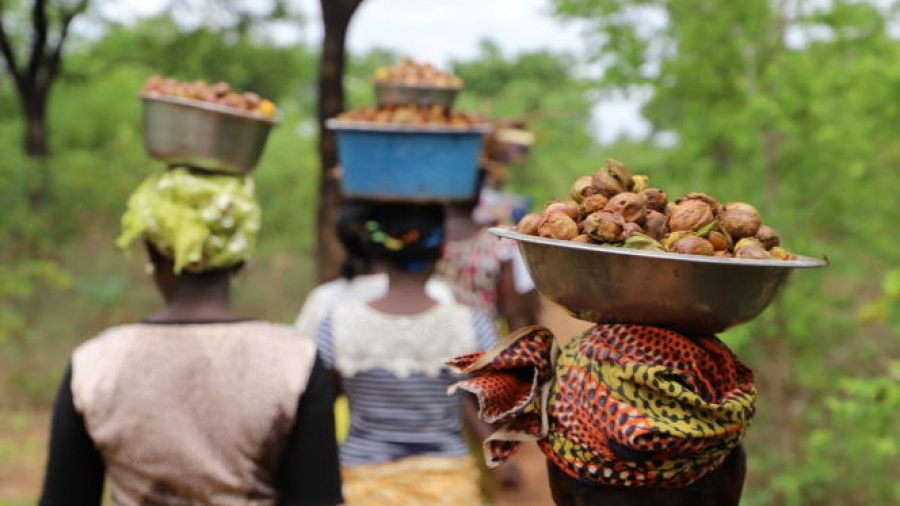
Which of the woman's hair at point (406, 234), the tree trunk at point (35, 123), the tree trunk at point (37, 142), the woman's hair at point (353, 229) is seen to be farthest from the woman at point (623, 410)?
the tree trunk at point (35, 123)

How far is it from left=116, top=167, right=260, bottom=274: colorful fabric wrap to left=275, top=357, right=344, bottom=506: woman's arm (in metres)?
0.44

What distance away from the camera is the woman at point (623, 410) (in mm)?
1728

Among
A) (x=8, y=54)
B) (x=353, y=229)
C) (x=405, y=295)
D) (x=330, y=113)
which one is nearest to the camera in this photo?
(x=405, y=295)

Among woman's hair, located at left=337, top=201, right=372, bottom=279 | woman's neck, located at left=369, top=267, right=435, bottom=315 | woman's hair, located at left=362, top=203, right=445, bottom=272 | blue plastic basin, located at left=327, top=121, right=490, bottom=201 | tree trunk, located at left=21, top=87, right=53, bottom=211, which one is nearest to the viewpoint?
woman's neck, located at left=369, top=267, right=435, bottom=315

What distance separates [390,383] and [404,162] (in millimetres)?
856

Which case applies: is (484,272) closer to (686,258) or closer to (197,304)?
(197,304)

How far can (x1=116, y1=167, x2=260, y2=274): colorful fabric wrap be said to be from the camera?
2.84 meters

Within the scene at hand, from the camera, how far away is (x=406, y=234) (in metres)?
3.76

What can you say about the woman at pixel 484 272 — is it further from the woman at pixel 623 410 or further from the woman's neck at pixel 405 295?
Result: the woman at pixel 623 410

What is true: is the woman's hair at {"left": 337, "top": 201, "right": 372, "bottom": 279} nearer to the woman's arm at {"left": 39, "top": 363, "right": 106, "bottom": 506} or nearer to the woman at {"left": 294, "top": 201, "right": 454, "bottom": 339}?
the woman at {"left": 294, "top": 201, "right": 454, "bottom": 339}

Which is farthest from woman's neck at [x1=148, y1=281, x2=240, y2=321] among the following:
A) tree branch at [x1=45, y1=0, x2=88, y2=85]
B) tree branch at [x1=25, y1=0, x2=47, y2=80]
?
tree branch at [x1=45, y1=0, x2=88, y2=85]

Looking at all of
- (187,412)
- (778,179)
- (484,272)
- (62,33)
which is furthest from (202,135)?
(62,33)

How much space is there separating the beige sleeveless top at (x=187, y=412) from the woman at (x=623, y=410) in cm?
85

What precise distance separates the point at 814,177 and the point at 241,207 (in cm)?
427
